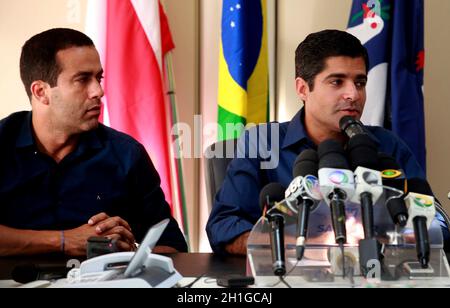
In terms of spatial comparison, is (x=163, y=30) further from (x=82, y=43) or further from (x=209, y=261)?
(x=209, y=261)

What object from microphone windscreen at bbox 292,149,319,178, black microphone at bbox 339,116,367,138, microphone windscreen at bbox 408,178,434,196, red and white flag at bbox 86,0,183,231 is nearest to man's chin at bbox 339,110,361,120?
microphone windscreen at bbox 408,178,434,196

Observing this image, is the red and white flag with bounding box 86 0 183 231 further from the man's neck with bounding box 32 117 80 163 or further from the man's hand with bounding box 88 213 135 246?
the man's hand with bounding box 88 213 135 246

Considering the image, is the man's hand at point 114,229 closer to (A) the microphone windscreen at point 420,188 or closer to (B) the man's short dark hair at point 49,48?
(B) the man's short dark hair at point 49,48

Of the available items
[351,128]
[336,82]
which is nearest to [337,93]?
[336,82]

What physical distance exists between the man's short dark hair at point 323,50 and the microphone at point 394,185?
2.87 feet

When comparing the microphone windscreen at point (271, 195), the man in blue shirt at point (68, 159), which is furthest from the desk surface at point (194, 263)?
the man in blue shirt at point (68, 159)

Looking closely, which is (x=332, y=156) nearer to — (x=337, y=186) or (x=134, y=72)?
(x=337, y=186)

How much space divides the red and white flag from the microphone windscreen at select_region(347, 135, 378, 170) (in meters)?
1.74

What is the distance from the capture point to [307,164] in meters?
1.20

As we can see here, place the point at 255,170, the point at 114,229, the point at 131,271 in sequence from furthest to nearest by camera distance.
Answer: the point at 255,170, the point at 114,229, the point at 131,271

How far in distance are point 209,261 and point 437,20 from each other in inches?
82.7

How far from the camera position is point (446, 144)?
3.15 metres

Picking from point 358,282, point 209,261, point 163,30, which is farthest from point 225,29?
point 358,282

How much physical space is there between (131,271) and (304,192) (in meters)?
0.32
